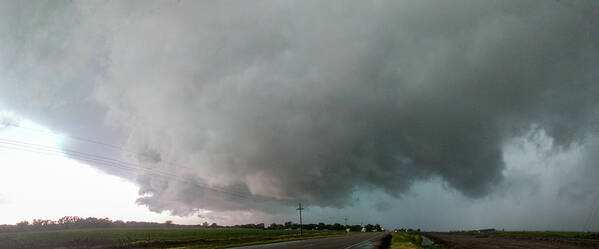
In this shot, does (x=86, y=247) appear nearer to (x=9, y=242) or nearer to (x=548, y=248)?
(x=9, y=242)

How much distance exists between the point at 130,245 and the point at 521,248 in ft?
232

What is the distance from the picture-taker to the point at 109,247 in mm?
53281

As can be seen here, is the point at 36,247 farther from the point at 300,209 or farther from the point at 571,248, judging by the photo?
the point at 571,248

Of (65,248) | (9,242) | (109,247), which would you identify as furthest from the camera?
(9,242)

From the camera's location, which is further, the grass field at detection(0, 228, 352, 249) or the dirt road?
the dirt road

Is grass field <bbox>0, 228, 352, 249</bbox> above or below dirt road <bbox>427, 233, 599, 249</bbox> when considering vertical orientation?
above

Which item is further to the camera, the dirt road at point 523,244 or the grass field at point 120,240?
the dirt road at point 523,244

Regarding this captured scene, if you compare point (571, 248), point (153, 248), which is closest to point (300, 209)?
point (153, 248)

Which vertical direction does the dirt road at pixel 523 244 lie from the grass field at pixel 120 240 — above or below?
below

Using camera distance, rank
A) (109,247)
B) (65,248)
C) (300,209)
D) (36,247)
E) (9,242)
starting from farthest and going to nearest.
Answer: (300,209) → (9,242) → (36,247) → (109,247) → (65,248)

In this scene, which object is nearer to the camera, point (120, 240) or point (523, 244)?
point (120, 240)

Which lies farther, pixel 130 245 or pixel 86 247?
pixel 130 245

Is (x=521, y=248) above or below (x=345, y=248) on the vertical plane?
below

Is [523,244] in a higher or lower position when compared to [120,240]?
lower
